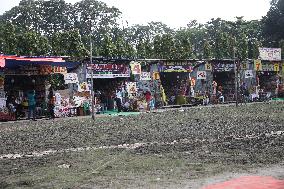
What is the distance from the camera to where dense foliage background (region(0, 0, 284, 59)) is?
36875 millimetres

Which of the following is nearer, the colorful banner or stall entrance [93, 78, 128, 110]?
stall entrance [93, 78, 128, 110]

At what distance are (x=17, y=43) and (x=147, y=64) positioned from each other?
1161 centimetres

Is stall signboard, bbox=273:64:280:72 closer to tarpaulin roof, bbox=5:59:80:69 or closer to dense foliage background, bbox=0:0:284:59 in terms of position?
dense foliage background, bbox=0:0:284:59

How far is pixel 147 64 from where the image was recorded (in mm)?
34594

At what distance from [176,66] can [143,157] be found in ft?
87.4

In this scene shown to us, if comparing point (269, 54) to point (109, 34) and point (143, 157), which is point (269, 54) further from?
point (143, 157)

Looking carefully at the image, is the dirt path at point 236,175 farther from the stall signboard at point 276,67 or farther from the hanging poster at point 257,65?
the stall signboard at point 276,67

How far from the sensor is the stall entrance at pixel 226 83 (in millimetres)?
41094

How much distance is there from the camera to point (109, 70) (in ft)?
105

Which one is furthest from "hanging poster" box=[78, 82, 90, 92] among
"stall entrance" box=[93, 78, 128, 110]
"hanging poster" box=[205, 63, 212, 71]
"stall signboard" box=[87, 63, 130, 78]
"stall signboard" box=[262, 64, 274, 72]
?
"stall signboard" box=[262, 64, 274, 72]

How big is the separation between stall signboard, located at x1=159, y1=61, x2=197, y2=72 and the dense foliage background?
6.02m

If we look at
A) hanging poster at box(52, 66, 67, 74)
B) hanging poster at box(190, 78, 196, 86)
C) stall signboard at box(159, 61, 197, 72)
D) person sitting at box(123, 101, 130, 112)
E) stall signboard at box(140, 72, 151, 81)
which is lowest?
person sitting at box(123, 101, 130, 112)

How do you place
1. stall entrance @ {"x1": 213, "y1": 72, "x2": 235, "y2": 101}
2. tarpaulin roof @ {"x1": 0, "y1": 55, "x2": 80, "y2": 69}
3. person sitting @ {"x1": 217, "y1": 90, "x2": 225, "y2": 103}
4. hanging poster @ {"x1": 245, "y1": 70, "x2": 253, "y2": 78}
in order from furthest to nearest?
hanging poster @ {"x1": 245, "y1": 70, "x2": 253, "y2": 78}, stall entrance @ {"x1": 213, "y1": 72, "x2": 235, "y2": 101}, person sitting @ {"x1": 217, "y1": 90, "x2": 225, "y2": 103}, tarpaulin roof @ {"x1": 0, "y1": 55, "x2": 80, "y2": 69}

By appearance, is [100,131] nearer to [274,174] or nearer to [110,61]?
[274,174]
